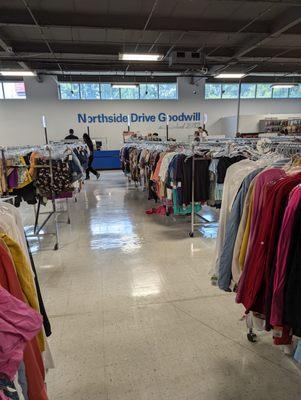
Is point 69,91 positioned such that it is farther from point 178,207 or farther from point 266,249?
point 266,249

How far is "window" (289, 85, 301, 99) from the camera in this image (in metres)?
16.6

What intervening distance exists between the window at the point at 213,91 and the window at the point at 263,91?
2166 mm

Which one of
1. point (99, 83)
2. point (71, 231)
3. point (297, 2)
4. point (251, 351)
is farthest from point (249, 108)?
point (251, 351)

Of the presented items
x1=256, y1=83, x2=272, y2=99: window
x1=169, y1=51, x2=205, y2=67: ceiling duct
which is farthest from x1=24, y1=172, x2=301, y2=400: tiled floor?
x1=256, y1=83, x2=272, y2=99: window

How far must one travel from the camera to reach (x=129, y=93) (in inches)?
602

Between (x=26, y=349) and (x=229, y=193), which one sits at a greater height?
(x=229, y=193)

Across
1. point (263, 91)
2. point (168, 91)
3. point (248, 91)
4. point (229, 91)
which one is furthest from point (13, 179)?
point (263, 91)

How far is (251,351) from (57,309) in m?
1.81

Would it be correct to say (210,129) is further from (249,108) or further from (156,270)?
(156,270)

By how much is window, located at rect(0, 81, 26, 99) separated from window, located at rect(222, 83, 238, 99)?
34.6ft

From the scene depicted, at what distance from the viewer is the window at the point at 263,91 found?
1623 centimetres

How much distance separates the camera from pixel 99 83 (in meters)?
14.6

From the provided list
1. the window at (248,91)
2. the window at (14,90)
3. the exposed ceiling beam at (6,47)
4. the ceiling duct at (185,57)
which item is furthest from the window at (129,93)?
the exposed ceiling beam at (6,47)

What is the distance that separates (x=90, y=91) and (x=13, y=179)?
1206cm
